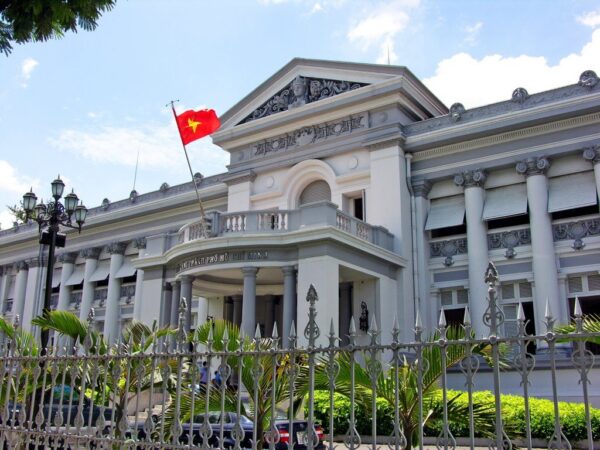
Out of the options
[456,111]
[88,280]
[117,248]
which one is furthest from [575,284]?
[88,280]

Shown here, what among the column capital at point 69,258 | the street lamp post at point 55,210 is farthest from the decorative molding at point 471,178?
the column capital at point 69,258

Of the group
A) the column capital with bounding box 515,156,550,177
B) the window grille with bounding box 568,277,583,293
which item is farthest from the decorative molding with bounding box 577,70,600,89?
the window grille with bounding box 568,277,583,293

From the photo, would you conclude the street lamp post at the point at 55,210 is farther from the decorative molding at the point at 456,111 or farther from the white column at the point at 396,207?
the decorative molding at the point at 456,111

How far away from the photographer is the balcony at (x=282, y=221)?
699 inches

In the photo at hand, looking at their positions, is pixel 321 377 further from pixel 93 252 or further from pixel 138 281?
pixel 93 252

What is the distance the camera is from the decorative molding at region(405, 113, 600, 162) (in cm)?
1866

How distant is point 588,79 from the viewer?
18562mm

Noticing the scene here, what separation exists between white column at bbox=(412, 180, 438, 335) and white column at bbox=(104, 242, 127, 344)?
15.4m

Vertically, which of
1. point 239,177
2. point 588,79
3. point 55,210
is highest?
point 588,79

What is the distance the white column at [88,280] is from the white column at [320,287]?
56.9 feet

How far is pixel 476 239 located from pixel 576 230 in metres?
2.98

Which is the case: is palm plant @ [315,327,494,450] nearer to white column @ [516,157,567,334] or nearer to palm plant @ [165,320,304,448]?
palm plant @ [165,320,304,448]

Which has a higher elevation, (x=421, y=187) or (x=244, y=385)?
(x=421, y=187)

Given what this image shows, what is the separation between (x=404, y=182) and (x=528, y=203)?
410 centimetres
